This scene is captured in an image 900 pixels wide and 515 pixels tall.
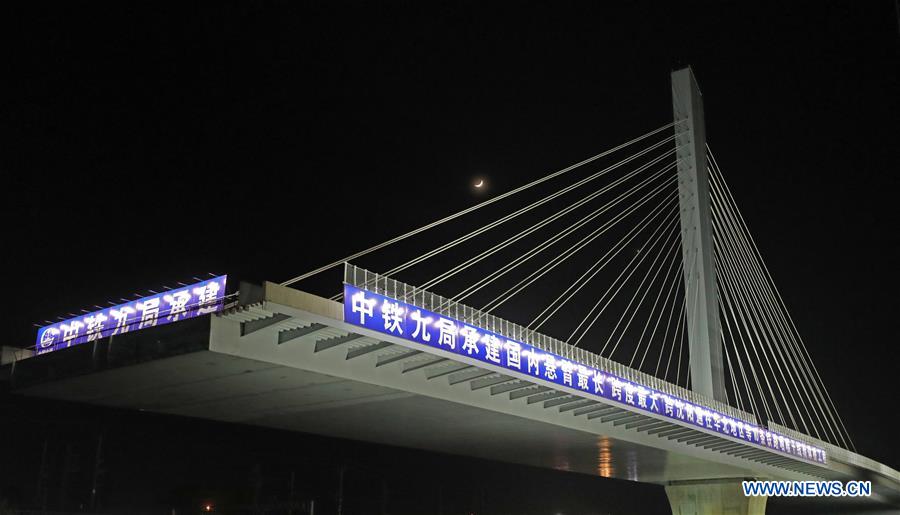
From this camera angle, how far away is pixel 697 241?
39.4m

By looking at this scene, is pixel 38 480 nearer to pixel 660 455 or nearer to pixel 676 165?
pixel 660 455

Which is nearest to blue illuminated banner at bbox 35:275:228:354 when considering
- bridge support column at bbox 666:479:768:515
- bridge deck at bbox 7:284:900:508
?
bridge deck at bbox 7:284:900:508

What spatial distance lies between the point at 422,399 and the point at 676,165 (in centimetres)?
2367

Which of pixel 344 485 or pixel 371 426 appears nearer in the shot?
pixel 371 426

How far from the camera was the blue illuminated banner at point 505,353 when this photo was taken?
1706 centimetres

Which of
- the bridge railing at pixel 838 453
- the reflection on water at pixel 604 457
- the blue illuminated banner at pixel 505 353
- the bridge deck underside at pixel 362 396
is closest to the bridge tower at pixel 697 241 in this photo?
the bridge deck underside at pixel 362 396

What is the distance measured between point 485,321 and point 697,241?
Answer: 2164 centimetres

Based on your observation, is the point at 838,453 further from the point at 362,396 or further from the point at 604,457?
the point at 362,396

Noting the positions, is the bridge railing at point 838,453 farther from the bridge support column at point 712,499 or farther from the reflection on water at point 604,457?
the reflection on water at point 604,457

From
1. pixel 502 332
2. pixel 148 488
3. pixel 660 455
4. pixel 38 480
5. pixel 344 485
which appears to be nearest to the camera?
pixel 502 332

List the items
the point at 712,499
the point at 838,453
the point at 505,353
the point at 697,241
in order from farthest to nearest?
the point at 712,499 → the point at 838,453 → the point at 697,241 → the point at 505,353

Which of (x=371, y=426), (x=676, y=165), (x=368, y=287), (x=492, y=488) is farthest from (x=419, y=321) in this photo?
(x=492, y=488)

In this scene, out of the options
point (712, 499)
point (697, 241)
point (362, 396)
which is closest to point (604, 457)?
point (697, 241)

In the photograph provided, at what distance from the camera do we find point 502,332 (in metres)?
21.3
